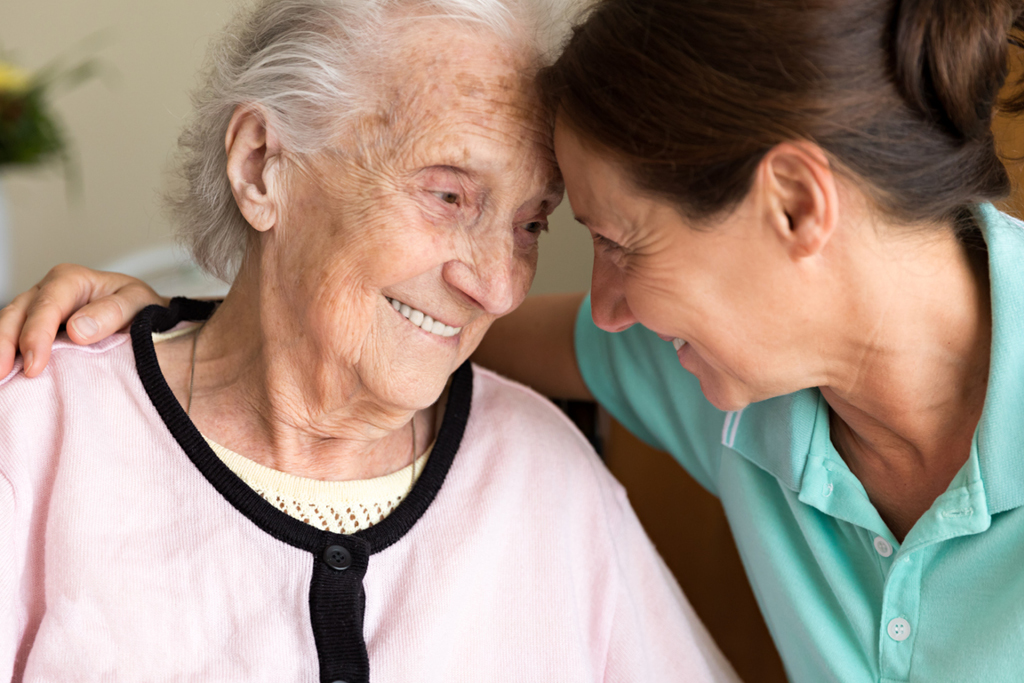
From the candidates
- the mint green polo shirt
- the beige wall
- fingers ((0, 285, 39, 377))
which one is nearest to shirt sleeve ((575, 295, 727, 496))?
the mint green polo shirt

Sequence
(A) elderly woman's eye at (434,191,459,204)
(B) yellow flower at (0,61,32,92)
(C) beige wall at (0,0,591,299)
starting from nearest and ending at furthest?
(A) elderly woman's eye at (434,191,459,204) → (B) yellow flower at (0,61,32,92) → (C) beige wall at (0,0,591,299)

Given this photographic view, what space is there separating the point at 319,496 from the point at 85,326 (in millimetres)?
398

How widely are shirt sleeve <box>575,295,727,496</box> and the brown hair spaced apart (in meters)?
0.52

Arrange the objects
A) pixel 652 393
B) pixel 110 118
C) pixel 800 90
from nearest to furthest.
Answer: pixel 800 90, pixel 652 393, pixel 110 118

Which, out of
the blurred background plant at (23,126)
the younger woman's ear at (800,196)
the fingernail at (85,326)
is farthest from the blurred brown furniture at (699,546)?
the blurred background plant at (23,126)

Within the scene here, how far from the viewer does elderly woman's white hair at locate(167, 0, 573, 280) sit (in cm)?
113

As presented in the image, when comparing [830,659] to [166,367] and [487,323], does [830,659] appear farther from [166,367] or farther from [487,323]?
[166,367]

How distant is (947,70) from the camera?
946 mm

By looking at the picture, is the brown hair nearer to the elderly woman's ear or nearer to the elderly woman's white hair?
the elderly woman's white hair

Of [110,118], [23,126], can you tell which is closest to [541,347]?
[23,126]

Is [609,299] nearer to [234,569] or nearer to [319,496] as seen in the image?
[319,496]

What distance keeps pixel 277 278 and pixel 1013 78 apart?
4.03 feet

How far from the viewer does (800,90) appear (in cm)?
92

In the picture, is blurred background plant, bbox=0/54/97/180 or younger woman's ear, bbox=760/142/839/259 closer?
younger woman's ear, bbox=760/142/839/259
